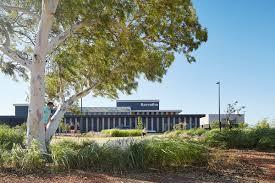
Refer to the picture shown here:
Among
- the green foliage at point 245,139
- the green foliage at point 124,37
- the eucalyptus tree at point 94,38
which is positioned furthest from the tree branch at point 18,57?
the green foliage at point 245,139

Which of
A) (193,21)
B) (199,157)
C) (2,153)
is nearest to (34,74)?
(2,153)

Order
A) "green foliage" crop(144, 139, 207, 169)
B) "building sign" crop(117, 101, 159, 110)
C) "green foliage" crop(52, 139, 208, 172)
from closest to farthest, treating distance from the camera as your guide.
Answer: "green foliage" crop(52, 139, 208, 172) → "green foliage" crop(144, 139, 207, 169) → "building sign" crop(117, 101, 159, 110)

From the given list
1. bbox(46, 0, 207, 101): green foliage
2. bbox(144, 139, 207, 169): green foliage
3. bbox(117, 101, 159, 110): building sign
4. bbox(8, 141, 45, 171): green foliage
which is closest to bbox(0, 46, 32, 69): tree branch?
bbox(46, 0, 207, 101): green foliage

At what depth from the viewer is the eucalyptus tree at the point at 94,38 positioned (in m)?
13.5

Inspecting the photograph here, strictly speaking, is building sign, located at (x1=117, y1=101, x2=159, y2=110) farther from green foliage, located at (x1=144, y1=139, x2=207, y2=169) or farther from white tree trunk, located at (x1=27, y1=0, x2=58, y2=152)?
green foliage, located at (x1=144, y1=139, x2=207, y2=169)

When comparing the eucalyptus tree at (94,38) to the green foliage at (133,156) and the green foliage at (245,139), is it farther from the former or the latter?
the green foliage at (245,139)

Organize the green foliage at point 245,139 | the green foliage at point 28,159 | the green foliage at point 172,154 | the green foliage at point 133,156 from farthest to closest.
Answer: the green foliage at point 245,139 < the green foliage at point 172,154 < the green foliage at point 133,156 < the green foliage at point 28,159

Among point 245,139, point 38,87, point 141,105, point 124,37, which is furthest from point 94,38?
point 141,105

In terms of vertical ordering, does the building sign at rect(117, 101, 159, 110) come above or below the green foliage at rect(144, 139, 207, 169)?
above

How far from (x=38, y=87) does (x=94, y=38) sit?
4.25m

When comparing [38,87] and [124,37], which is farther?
[124,37]

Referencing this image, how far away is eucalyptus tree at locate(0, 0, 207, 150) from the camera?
13.5 m

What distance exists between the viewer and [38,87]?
516 inches

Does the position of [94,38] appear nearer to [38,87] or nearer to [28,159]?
[38,87]
